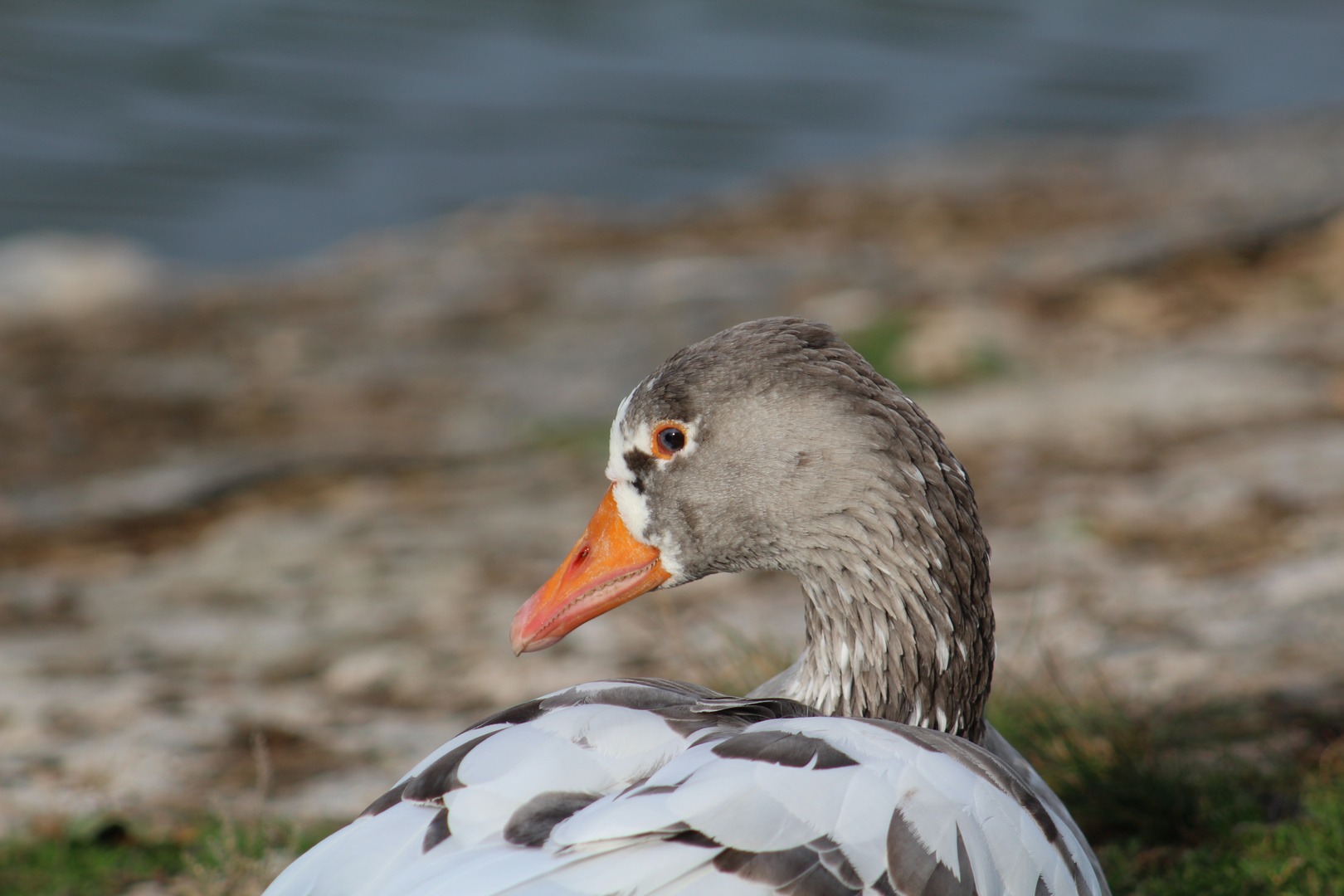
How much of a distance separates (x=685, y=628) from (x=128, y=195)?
14.0 metres

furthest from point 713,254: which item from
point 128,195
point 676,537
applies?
point 128,195

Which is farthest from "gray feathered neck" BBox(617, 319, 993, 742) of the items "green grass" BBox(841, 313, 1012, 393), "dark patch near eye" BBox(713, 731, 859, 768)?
"green grass" BBox(841, 313, 1012, 393)

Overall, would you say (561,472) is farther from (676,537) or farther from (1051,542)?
(676,537)

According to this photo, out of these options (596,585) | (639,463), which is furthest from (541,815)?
(639,463)

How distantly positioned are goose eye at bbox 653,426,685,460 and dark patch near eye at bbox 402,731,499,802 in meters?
0.80

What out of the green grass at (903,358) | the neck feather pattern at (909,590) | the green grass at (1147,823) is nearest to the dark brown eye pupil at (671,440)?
the neck feather pattern at (909,590)

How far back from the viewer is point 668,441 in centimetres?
294

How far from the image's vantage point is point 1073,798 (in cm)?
337

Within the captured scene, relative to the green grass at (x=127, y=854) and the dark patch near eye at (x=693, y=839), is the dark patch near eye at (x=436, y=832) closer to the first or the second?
the dark patch near eye at (x=693, y=839)

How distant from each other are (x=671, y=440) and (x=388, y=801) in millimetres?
991

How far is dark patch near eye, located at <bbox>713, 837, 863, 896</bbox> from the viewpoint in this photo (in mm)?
2020

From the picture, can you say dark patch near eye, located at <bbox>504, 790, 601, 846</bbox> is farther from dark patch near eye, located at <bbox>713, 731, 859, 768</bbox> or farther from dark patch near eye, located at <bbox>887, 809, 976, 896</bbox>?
dark patch near eye, located at <bbox>887, 809, 976, 896</bbox>

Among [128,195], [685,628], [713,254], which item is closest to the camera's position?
[685,628]

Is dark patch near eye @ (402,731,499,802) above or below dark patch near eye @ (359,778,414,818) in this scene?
above
